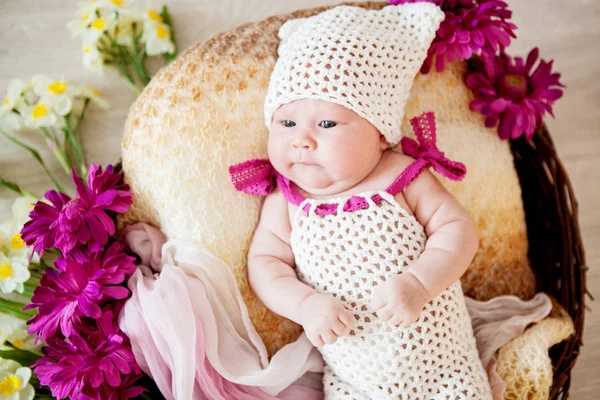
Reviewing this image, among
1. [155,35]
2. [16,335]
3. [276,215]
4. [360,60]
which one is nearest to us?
[360,60]

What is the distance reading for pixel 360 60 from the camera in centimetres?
114

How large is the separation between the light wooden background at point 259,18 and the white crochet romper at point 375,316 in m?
0.85

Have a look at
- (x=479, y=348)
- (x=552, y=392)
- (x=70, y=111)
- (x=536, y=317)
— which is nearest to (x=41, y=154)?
(x=70, y=111)

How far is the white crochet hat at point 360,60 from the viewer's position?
1.12 meters

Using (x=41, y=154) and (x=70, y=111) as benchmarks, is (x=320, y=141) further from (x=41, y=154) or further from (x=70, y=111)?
(x=41, y=154)

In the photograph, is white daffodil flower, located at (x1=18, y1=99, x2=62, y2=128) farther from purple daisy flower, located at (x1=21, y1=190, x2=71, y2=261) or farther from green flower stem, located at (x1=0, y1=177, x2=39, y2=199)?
purple daisy flower, located at (x1=21, y1=190, x2=71, y2=261)

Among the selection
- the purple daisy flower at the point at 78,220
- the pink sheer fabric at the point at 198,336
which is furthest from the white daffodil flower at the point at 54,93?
the pink sheer fabric at the point at 198,336

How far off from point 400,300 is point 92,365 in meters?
0.64

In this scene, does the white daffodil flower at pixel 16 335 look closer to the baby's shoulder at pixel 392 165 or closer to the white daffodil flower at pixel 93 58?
the white daffodil flower at pixel 93 58

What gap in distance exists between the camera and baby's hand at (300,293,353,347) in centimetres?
106

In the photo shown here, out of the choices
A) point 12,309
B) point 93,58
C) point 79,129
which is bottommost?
point 12,309

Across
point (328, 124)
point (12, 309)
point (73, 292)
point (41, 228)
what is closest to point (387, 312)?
point (328, 124)

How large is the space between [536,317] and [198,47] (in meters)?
1.10

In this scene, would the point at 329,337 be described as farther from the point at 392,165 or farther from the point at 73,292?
the point at 73,292
